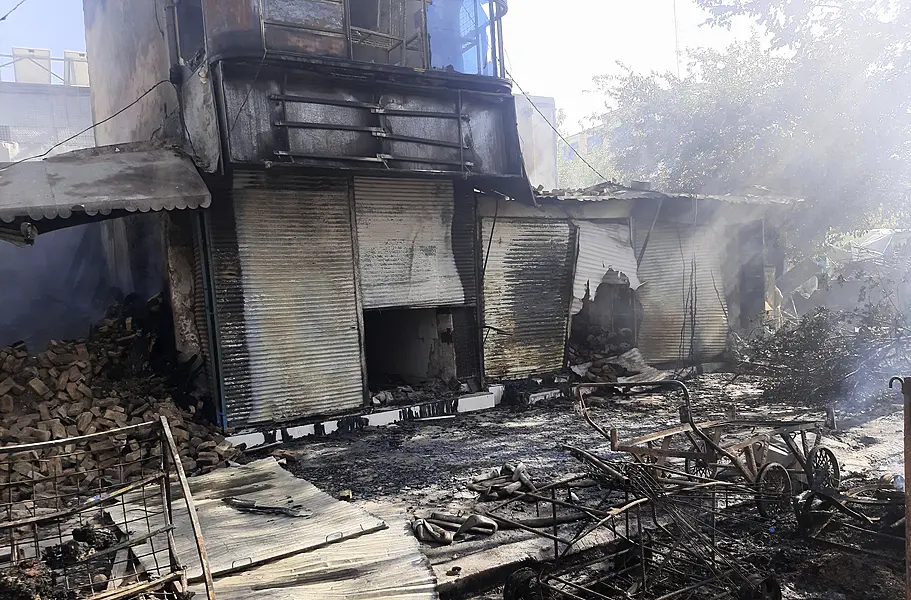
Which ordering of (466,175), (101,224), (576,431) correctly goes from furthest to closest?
1. (101,224)
2. (466,175)
3. (576,431)

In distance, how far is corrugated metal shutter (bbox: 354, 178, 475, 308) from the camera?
412 inches

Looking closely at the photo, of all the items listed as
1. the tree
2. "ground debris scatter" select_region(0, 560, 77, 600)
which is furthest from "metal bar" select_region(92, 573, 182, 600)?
the tree

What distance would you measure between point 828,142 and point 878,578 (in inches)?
677

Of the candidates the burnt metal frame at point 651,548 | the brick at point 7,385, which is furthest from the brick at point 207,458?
the burnt metal frame at point 651,548

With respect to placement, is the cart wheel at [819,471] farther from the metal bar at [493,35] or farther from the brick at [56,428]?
the metal bar at [493,35]

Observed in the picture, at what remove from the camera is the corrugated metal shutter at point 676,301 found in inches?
558

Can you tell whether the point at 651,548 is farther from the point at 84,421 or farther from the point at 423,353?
the point at 423,353

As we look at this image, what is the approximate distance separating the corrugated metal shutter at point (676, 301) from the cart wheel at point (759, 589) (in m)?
10.0

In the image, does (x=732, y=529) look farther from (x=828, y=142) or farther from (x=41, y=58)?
(x=41, y=58)

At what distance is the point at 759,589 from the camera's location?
424 cm

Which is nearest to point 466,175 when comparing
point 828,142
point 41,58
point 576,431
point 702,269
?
point 576,431

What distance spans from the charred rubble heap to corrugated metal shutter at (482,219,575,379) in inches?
218

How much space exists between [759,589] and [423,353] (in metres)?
8.54

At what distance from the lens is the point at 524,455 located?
835cm
